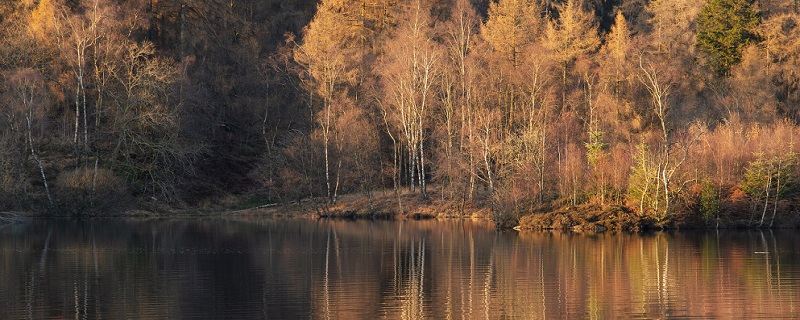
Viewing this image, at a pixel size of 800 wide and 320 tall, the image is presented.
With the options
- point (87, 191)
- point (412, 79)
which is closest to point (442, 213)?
point (412, 79)

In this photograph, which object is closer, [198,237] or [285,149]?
[198,237]

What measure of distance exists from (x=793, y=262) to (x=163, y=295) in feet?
76.1

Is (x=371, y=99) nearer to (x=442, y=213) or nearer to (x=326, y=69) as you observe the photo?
(x=326, y=69)

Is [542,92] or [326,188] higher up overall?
[542,92]

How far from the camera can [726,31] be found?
78.8m

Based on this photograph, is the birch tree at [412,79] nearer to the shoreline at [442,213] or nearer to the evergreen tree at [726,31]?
the shoreline at [442,213]

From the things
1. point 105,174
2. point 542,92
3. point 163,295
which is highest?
point 542,92

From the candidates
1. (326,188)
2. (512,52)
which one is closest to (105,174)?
(326,188)

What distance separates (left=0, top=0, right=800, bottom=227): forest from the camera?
219 ft

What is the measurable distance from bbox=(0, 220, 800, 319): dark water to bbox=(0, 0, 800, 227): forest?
1309cm

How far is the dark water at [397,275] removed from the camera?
26234 mm

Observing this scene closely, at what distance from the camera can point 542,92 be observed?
241 ft

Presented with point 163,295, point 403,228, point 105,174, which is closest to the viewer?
point 163,295

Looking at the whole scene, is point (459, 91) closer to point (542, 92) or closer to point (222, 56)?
point (542, 92)
